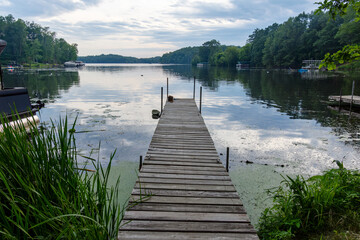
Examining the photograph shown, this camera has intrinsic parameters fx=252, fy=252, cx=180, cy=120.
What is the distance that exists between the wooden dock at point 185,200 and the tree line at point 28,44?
99367 mm

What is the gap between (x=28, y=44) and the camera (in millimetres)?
109625

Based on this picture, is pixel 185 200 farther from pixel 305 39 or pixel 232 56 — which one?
pixel 232 56

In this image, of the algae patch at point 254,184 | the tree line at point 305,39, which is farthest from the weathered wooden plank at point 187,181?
the tree line at point 305,39

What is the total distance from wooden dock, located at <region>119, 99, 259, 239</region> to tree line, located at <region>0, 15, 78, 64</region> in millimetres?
99367

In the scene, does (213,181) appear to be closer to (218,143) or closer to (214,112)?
(218,143)

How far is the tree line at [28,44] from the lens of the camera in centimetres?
9700

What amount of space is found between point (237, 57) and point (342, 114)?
12252 centimetres

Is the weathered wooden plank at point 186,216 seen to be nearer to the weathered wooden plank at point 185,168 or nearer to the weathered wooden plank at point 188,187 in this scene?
the weathered wooden plank at point 188,187

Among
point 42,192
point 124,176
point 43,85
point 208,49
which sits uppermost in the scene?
point 208,49

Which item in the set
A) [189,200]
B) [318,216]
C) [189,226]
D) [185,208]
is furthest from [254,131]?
[189,226]

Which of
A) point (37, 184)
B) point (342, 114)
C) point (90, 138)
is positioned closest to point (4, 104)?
point (90, 138)

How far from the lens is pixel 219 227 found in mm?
4188

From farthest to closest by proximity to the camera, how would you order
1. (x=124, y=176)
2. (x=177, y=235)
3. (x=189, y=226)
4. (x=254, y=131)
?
(x=254, y=131)
(x=124, y=176)
(x=189, y=226)
(x=177, y=235)

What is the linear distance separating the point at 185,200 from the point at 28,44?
422ft
